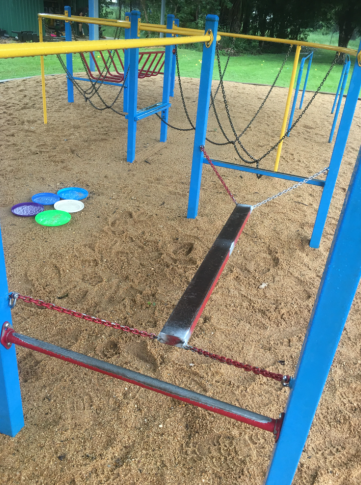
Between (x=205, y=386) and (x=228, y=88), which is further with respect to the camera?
(x=228, y=88)

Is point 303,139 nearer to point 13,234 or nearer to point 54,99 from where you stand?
point 54,99

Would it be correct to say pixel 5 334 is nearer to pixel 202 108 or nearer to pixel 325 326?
pixel 325 326

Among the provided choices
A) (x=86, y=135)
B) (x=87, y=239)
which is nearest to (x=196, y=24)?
(x=86, y=135)

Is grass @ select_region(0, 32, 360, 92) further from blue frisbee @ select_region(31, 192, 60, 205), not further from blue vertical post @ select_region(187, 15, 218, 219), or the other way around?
blue vertical post @ select_region(187, 15, 218, 219)

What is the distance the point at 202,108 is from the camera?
290 cm

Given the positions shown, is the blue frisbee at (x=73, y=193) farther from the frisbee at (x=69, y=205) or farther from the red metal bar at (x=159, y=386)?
the red metal bar at (x=159, y=386)

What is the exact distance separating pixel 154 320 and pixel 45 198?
6.17 feet

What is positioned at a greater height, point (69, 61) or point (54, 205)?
point (69, 61)

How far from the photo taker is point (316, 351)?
3.16 feet

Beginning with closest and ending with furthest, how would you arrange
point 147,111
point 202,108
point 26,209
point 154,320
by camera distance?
point 154,320
point 202,108
point 26,209
point 147,111

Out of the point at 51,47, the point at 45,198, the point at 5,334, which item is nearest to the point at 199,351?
the point at 5,334

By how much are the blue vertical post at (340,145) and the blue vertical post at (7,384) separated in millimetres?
2235

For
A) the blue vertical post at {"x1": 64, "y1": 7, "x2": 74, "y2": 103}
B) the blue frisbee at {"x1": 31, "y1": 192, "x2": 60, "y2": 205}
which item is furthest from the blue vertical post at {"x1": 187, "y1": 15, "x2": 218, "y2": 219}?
the blue vertical post at {"x1": 64, "y1": 7, "x2": 74, "y2": 103}

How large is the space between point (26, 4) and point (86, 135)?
524 inches
